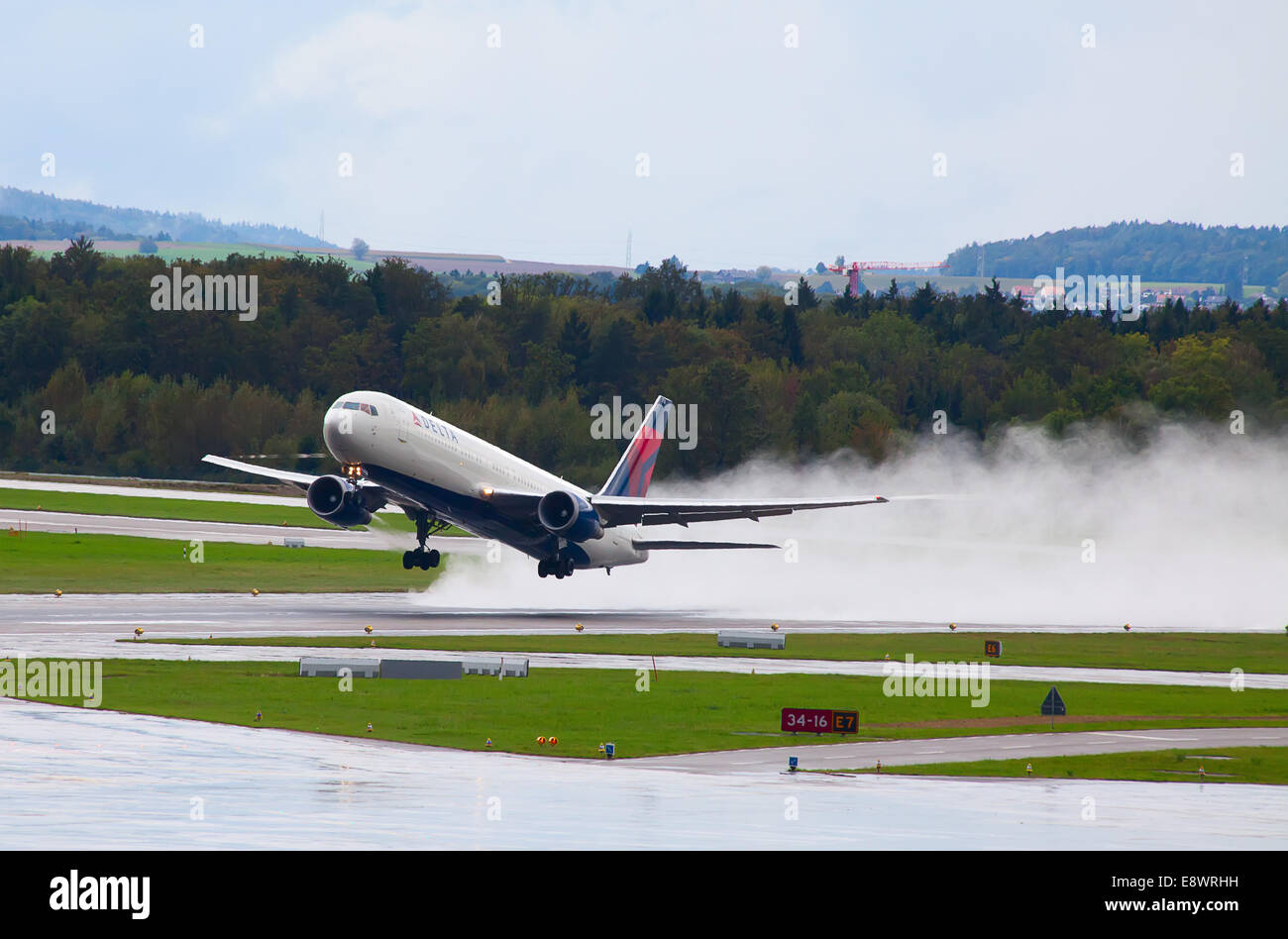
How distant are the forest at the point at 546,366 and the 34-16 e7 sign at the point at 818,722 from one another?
7906 cm

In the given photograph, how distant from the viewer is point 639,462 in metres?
73.1

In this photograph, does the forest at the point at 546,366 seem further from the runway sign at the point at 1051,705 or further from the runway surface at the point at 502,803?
the runway surface at the point at 502,803

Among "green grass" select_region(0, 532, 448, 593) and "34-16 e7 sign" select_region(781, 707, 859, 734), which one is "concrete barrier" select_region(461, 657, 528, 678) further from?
"green grass" select_region(0, 532, 448, 593)

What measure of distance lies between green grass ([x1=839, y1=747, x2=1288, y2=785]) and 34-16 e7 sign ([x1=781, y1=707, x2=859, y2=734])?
135 inches

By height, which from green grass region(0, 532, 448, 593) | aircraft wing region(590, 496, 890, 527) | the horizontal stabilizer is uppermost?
aircraft wing region(590, 496, 890, 527)

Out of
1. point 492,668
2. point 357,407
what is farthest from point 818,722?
point 357,407

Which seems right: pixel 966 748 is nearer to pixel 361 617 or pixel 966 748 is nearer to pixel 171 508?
pixel 361 617

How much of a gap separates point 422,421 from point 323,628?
8.09m

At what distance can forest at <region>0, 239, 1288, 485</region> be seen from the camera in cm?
13288

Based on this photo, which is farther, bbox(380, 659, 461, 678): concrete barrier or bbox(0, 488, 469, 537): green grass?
bbox(0, 488, 469, 537): green grass

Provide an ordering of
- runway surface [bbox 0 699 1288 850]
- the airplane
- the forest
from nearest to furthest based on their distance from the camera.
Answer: runway surface [bbox 0 699 1288 850] < the airplane < the forest

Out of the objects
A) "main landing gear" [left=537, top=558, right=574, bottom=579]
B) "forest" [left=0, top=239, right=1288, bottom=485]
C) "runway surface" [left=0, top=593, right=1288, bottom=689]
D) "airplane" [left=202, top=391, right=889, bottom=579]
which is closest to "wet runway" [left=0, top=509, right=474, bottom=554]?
"forest" [left=0, top=239, right=1288, bottom=485]
